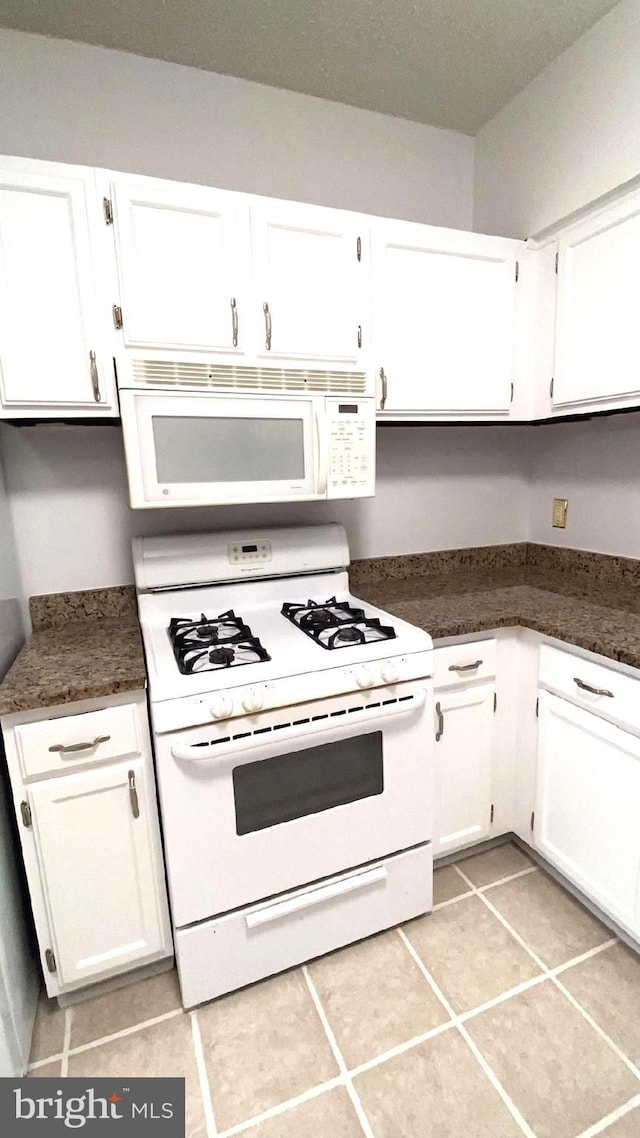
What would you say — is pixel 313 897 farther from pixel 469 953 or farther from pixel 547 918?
pixel 547 918

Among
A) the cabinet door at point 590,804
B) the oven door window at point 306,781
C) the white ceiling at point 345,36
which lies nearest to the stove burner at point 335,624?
the oven door window at point 306,781

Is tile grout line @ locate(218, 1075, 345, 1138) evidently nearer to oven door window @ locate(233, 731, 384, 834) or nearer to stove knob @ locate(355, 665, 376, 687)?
oven door window @ locate(233, 731, 384, 834)

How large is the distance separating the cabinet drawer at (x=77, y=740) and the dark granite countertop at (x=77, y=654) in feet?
0.18

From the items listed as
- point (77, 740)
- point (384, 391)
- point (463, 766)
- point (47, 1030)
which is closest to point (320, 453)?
point (384, 391)

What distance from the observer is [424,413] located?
176 cm

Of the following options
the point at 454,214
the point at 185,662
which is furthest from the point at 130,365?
the point at 454,214

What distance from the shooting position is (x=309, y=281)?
60.2 inches

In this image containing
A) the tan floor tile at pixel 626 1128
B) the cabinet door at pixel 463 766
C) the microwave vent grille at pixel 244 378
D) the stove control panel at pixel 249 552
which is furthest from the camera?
the stove control panel at pixel 249 552

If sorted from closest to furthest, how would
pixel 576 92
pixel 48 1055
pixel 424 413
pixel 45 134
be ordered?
pixel 48 1055 → pixel 45 134 → pixel 576 92 → pixel 424 413

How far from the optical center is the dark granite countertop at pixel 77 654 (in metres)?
1.19

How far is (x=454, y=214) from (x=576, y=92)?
52 cm

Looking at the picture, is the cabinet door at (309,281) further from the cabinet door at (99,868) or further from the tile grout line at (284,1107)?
the tile grout line at (284,1107)

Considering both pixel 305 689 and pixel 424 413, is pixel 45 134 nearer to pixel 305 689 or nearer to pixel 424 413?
pixel 424 413

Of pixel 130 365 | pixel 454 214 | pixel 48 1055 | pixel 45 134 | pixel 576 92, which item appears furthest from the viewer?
pixel 454 214
